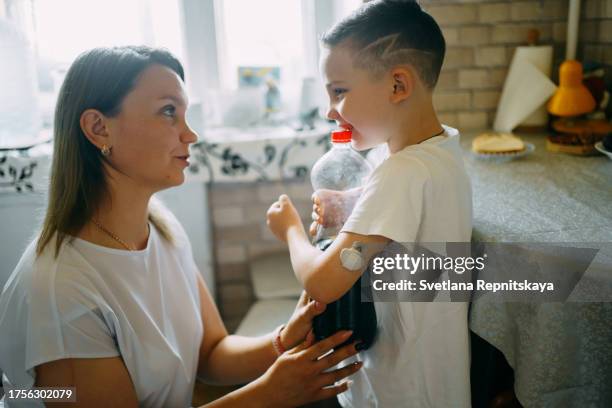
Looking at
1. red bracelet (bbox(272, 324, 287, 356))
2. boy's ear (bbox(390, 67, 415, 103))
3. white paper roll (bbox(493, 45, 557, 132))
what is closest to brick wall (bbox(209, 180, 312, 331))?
white paper roll (bbox(493, 45, 557, 132))

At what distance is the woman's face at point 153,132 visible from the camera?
104cm

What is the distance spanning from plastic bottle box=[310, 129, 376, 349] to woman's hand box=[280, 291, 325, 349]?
2cm

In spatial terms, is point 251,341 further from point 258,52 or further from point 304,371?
point 258,52

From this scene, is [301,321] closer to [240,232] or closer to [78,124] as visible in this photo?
[78,124]

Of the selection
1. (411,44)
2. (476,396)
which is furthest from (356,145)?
(476,396)

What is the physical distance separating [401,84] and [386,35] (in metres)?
0.08

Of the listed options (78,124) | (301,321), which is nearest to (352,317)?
(301,321)

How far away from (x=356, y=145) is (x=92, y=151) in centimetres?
51

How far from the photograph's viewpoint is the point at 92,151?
1.07 metres

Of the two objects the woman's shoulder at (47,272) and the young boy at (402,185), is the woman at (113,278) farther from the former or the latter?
the young boy at (402,185)

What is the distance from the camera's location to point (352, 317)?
3.10 ft

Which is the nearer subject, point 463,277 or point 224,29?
point 463,277

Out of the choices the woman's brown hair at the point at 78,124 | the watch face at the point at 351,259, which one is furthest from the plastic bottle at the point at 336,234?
the woman's brown hair at the point at 78,124

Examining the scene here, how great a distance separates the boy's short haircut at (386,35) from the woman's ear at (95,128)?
0.45 m
